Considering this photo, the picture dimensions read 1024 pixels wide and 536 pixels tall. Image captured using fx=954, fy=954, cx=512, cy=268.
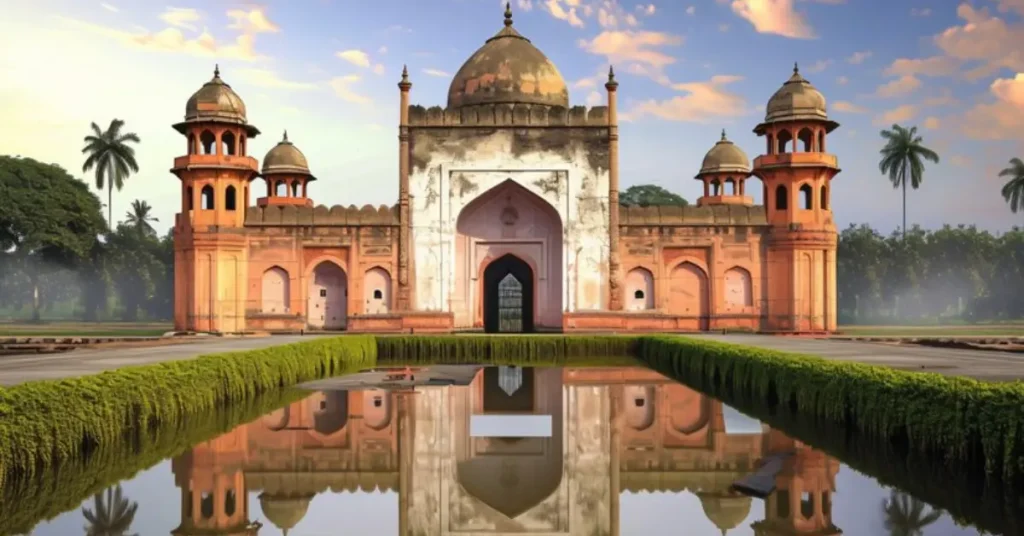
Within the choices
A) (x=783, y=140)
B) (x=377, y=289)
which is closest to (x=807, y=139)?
(x=783, y=140)

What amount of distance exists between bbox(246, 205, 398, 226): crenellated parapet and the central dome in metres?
3.20

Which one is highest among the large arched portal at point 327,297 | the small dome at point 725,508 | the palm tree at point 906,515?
the large arched portal at point 327,297

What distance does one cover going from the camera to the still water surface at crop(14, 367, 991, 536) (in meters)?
5.45

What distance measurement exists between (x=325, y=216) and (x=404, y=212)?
1.89 metres

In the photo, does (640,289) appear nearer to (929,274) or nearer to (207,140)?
(207,140)

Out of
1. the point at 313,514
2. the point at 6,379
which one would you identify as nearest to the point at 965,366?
the point at 313,514

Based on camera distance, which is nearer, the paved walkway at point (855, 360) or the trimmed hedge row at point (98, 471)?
the trimmed hedge row at point (98, 471)

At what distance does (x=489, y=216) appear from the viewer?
22781mm

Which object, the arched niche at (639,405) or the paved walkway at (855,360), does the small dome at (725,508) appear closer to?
the arched niche at (639,405)

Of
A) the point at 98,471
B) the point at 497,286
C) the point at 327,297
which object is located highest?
the point at 497,286

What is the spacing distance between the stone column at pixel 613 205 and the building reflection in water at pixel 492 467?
1060 centimetres

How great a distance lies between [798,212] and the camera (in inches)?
868

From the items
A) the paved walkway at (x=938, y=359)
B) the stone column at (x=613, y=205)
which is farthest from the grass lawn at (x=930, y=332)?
the paved walkway at (x=938, y=359)

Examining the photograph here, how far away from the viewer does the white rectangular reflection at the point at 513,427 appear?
8.54 metres
